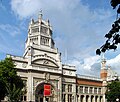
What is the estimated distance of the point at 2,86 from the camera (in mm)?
58781

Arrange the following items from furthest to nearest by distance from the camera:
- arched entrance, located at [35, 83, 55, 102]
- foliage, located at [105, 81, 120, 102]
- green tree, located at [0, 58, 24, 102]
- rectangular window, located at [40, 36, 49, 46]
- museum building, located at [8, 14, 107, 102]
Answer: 1. rectangular window, located at [40, 36, 49, 46]
2. foliage, located at [105, 81, 120, 102]
3. arched entrance, located at [35, 83, 55, 102]
4. museum building, located at [8, 14, 107, 102]
5. green tree, located at [0, 58, 24, 102]

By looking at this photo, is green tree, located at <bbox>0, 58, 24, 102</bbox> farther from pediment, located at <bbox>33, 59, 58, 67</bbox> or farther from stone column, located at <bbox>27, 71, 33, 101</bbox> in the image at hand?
pediment, located at <bbox>33, 59, 58, 67</bbox>

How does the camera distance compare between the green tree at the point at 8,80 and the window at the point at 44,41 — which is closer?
the green tree at the point at 8,80

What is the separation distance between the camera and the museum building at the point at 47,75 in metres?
71.9

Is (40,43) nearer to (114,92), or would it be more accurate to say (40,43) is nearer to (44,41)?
(44,41)

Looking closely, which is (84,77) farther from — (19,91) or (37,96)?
(19,91)

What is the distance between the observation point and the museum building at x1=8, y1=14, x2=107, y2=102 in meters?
71.9

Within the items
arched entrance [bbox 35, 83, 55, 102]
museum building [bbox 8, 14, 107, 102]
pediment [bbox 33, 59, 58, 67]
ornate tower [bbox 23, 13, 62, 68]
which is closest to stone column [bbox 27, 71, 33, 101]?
museum building [bbox 8, 14, 107, 102]

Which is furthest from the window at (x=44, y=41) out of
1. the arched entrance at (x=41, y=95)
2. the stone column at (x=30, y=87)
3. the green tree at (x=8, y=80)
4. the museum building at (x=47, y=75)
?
the green tree at (x=8, y=80)

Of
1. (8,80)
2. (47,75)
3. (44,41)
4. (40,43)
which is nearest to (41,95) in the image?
(47,75)

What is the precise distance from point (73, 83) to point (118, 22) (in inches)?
2804

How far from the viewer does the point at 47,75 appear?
246ft

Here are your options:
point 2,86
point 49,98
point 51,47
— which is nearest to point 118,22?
point 2,86

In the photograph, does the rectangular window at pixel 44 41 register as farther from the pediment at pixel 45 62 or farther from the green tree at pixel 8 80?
the green tree at pixel 8 80
